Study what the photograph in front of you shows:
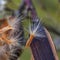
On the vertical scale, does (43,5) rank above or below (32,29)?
above

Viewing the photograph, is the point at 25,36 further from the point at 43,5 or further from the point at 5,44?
the point at 43,5

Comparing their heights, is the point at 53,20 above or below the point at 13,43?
above

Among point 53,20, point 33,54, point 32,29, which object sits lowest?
point 33,54

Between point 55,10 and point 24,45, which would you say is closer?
point 24,45

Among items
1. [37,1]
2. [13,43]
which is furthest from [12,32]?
[37,1]

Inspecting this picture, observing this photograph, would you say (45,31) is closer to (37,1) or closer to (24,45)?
(24,45)

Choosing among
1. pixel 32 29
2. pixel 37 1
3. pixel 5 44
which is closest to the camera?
pixel 5 44

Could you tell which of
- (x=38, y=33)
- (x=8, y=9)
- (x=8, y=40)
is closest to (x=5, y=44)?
(x=8, y=40)

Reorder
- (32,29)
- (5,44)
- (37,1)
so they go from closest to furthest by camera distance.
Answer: (5,44), (32,29), (37,1)

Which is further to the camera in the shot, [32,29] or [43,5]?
[43,5]
